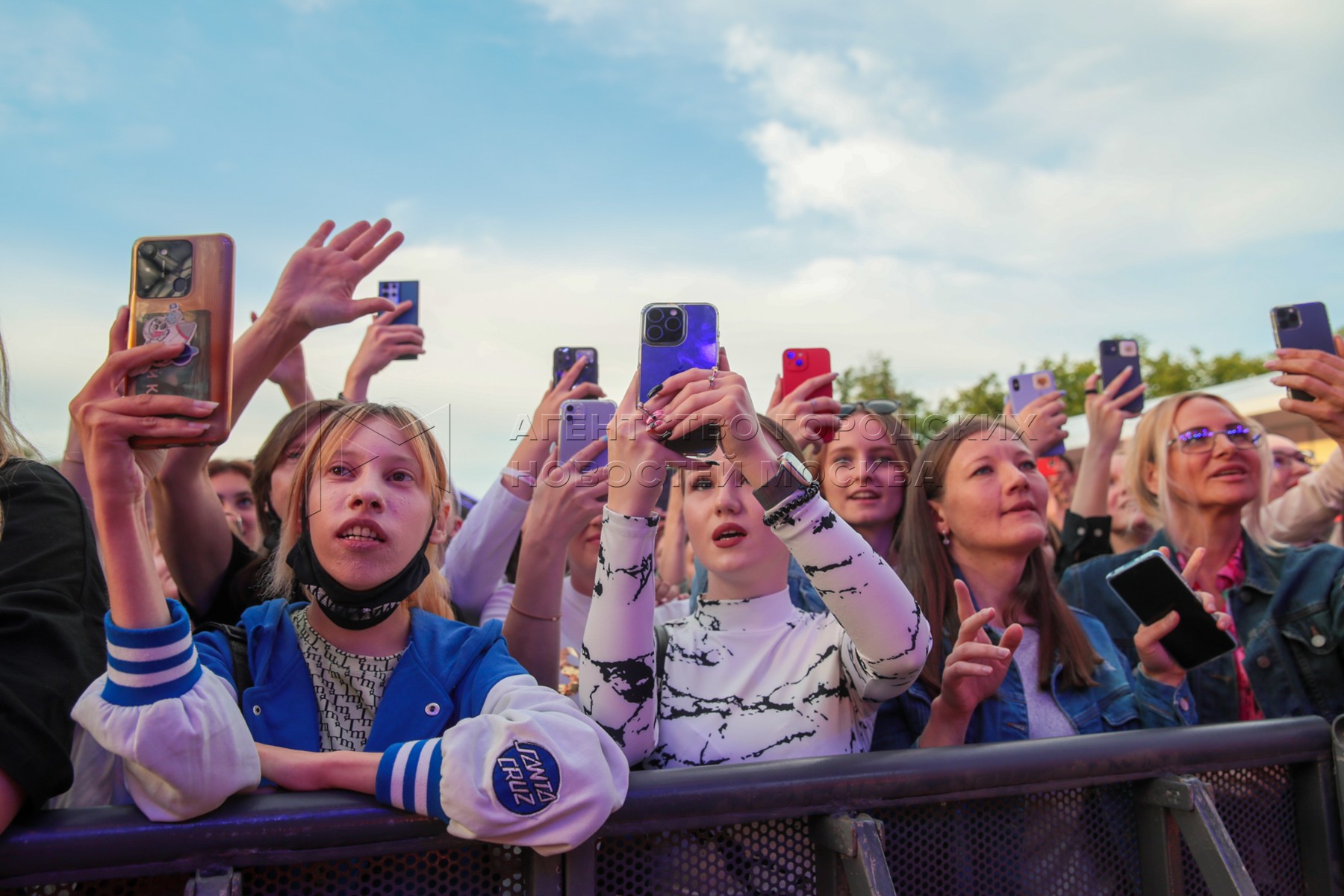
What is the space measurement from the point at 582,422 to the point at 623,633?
1.06 meters

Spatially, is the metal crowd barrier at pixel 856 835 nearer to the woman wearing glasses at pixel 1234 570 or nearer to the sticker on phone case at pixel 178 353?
the sticker on phone case at pixel 178 353

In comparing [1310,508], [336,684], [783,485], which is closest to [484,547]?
[336,684]

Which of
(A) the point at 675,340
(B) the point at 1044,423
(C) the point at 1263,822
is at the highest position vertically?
(B) the point at 1044,423

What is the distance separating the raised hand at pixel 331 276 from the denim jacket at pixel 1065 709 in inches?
66.8

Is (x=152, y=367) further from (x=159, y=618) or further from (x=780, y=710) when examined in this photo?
(x=780, y=710)

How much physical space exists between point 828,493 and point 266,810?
234 cm

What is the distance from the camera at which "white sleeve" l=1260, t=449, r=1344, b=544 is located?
3959mm

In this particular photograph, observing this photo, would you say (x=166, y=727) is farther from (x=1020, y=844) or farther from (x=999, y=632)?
(x=999, y=632)

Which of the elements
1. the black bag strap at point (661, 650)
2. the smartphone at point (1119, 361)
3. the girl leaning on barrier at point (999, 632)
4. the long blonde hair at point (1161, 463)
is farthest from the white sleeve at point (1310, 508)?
the black bag strap at point (661, 650)

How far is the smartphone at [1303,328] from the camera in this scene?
321cm

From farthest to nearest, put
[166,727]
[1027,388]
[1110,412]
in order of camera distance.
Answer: [1027,388], [1110,412], [166,727]

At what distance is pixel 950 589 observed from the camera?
294 cm

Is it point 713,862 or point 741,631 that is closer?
point 713,862

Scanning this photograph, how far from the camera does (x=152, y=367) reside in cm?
164
